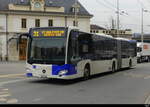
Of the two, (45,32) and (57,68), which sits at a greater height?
(45,32)

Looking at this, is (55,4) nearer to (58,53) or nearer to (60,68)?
(58,53)

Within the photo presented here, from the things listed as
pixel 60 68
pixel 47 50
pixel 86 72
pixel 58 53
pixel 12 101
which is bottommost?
pixel 12 101

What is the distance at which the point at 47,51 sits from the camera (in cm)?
1348

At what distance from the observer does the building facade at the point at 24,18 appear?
50.3m

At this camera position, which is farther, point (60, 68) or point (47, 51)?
point (47, 51)

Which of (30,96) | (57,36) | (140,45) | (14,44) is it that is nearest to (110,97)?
(30,96)

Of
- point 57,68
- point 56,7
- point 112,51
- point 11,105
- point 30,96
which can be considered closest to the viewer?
point 11,105

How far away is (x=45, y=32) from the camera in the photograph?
13766 mm

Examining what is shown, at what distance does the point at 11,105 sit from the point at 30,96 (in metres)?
1.66

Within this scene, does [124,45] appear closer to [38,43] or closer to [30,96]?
[38,43]

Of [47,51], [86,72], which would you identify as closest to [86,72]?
[86,72]

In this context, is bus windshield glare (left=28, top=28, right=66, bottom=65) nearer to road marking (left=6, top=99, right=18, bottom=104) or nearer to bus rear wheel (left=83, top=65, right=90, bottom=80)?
bus rear wheel (left=83, top=65, right=90, bottom=80)

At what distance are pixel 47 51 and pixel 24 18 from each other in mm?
39969

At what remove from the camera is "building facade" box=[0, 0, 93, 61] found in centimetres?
5028
